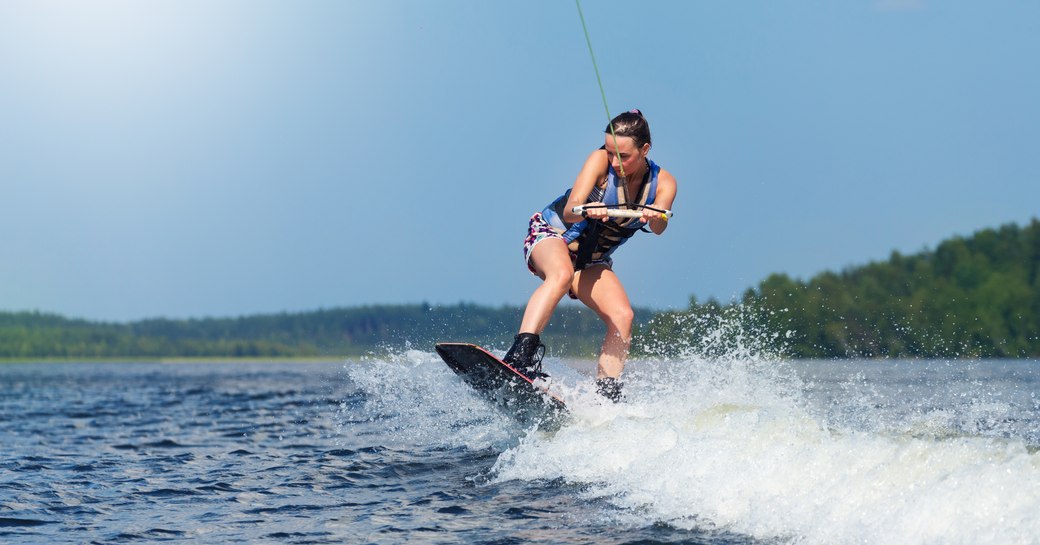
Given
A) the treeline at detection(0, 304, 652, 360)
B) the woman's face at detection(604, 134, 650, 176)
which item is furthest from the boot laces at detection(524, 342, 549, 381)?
the treeline at detection(0, 304, 652, 360)

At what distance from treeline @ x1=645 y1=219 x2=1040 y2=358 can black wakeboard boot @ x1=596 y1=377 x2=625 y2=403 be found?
5693 cm

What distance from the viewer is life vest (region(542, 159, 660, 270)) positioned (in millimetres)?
7156

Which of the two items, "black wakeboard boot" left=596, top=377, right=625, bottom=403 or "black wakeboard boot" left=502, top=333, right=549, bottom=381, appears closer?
"black wakeboard boot" left=502, top=333, right=549, bottom=381

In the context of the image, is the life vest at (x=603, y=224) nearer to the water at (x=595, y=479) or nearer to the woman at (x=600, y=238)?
the woman at (x=600, y=238)

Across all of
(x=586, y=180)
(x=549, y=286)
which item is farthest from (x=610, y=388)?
(x=586, y=180)

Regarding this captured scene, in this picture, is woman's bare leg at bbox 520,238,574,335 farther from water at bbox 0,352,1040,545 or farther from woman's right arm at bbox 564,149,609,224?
water at bbox 0,352,1040,545

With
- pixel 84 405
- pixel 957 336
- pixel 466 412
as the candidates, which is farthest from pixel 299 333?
pixel 466 412

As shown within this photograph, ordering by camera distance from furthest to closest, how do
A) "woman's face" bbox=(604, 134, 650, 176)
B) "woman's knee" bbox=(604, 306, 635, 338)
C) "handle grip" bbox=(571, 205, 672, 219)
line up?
"woman's knee" bbox=(604, 306, 635, 338) → "woman's face" bbox=(604, 134, 650, 176) → "handle grip" bbox=(571, 205, 672, 219)

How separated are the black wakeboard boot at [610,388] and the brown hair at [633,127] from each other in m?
1.79

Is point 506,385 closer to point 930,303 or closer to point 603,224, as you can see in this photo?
point 603,224

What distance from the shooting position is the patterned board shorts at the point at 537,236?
7590 millimetres

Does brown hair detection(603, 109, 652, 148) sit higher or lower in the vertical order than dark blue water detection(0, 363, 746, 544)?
higher

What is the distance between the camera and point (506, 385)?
726 cm

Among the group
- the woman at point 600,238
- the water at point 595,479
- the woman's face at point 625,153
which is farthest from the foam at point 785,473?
the woman's face at point 625,153
